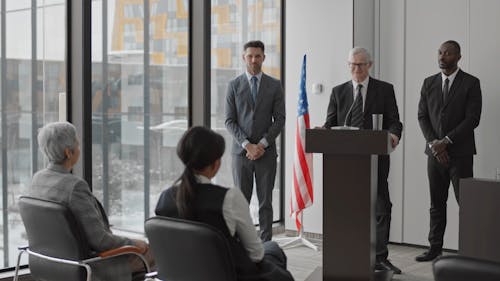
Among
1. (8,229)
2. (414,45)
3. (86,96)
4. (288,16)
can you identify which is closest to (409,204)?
(414,45)

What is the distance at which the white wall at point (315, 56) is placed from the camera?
7.24 m

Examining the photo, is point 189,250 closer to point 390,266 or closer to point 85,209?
point 85,209

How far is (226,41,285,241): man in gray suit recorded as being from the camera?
6.11 metres

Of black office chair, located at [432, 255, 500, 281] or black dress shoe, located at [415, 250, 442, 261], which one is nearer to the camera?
black office chair, located at [432, 255, 500, 281]

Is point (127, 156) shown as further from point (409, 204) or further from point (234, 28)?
point (409, 204)

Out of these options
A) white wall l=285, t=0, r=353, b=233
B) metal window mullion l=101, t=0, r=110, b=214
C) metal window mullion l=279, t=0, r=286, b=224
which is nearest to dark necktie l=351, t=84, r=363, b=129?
white wall l=285, t=0, r=353, b=233

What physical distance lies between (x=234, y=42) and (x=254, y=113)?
5.14 ft

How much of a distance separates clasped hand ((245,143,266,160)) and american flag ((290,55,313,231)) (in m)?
Answer: 1.09

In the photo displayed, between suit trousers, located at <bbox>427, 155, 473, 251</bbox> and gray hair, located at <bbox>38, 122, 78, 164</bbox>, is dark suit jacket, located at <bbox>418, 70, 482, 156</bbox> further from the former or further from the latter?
gray hair, located at <bbox>38, 122, 78, 164</bbox>

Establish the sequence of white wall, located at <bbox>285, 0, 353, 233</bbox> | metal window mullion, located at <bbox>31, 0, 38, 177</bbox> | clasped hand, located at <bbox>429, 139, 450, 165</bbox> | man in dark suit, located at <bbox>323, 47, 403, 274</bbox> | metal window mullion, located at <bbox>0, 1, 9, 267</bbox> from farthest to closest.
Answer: white wall, located at <bbox>285, 0, 353, 233</bbox>
clasped hand, located at <bbox>429, 139, 450, 165</bbox>
man in dark suit, located at <bbox>323, 47, 403, 274</bbox>
metal window mullion, located at <bbox>31, 0, 38, 177</bbox>
metal window mullion, located at <bbox>0, 1, 9, 267</bbox>

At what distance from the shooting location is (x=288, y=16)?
7.66 meters

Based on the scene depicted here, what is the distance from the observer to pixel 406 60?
695cm

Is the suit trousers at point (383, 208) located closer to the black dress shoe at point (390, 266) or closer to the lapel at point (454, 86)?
the black dress shoe at point (390, 266)

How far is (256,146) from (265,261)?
2.75 meters
